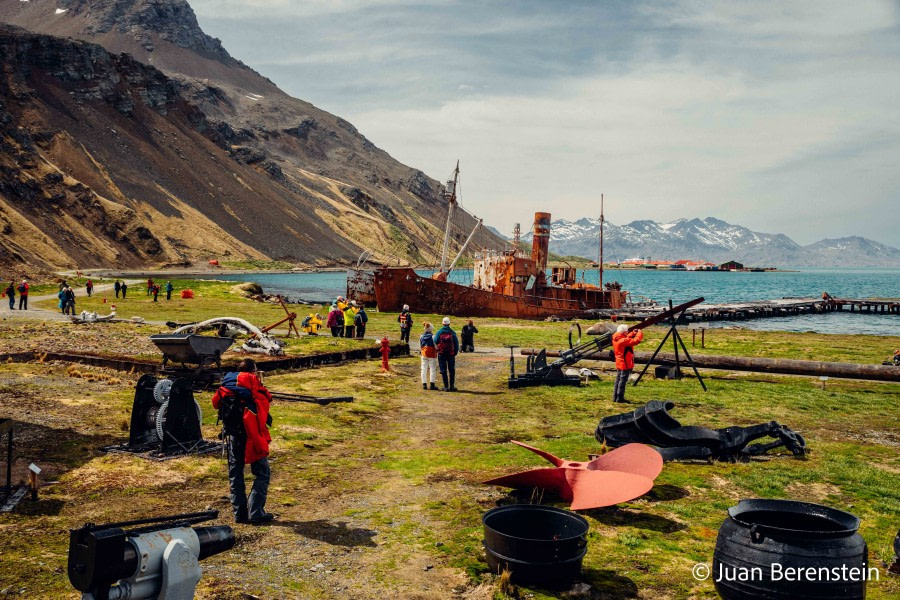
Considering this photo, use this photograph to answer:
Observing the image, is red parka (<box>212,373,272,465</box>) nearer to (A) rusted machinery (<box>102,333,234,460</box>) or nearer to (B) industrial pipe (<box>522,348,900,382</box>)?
(A) rusted machinery (<box>102,333,234,460</box>)

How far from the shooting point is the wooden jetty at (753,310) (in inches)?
2473

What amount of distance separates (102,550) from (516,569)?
3820 mm

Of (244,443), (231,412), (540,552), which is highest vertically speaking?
(231,412)

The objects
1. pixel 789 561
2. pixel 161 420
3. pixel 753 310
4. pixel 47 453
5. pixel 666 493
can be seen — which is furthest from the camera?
pixel 753 310

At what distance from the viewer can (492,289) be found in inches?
2267

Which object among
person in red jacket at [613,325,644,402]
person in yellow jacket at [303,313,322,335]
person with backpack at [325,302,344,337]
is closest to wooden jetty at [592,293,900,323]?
person in yellow jacket at [303,313,322,335]

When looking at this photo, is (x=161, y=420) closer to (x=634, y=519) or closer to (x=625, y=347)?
(x=634, y=519)

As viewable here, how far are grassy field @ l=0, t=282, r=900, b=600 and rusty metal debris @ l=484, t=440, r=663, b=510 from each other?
353 mm

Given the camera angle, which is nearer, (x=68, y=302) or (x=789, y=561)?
(x=789, y=561)

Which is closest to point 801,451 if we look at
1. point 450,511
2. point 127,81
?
point 450,511

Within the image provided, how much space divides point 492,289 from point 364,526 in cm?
4974

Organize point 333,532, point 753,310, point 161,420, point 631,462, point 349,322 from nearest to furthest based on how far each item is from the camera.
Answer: point 333,532 → point 631,462 → point 161,420 → point 349,322 → point 753,310

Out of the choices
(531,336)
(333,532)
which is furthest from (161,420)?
(531,336)

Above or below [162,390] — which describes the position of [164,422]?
below
